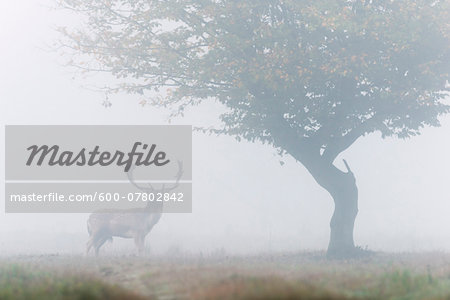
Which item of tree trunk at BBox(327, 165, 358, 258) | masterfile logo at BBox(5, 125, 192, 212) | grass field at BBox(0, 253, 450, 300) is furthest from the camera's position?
masterfile logo at BBox(5, 125, 192, 212)

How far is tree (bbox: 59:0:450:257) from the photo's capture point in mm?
20547

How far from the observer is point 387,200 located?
261 feet

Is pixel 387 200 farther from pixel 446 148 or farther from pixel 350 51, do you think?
pixel 350 51

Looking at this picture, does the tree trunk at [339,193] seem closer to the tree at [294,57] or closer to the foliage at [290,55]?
the tree at [294,57]

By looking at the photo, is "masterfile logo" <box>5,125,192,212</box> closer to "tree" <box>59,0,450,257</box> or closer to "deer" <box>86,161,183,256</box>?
"deer" <box>86,161,183,256</box>

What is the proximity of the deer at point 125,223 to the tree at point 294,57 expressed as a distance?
467 cm

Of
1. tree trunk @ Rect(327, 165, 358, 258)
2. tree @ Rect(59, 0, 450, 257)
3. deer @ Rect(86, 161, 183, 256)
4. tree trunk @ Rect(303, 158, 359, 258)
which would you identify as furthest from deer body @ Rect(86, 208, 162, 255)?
tree trunk @ Rect(327, 165, 358, 258)

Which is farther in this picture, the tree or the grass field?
the tree

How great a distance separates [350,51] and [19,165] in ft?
199

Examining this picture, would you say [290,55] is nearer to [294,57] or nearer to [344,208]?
[294,57]

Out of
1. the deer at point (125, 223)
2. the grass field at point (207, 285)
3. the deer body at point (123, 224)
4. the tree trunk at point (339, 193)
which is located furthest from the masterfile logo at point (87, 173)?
the grass field at point (207, 285)

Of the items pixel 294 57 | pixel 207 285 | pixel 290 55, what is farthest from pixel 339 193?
pixel 207 285

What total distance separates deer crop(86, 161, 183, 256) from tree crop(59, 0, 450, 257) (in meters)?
4.67

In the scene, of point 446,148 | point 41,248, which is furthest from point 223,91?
point 446,148
